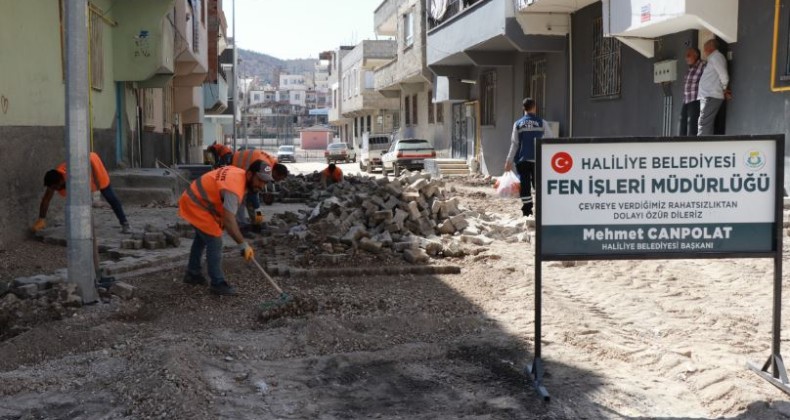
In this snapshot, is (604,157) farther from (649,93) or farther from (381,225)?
(649,93)

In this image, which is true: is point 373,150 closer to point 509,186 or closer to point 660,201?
point 509,186

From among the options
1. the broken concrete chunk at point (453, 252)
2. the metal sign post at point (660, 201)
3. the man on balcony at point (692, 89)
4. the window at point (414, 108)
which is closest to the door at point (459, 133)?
the window at point (414, 108)

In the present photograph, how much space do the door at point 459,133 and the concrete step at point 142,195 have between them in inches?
598

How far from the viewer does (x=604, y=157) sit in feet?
14.8

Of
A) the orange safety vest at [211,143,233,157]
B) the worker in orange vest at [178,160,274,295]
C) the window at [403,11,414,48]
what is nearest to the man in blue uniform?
the worker in orange vest at [178,160,274,295]

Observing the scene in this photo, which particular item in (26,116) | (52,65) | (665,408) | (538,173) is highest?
(52,65)

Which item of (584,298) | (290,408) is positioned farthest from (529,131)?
(290,408)

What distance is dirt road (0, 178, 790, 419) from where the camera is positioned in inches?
167

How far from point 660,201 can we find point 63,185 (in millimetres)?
6940

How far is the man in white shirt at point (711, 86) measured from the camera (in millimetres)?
11078

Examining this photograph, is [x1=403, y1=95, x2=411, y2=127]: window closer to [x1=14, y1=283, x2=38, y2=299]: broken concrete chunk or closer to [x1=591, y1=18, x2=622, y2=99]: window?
[x1=591, y1=18, x2=622, y2=99]: window

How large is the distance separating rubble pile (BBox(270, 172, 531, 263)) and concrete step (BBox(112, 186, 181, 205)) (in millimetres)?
3667

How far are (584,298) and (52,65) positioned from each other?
8110mm

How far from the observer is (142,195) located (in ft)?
46.5
